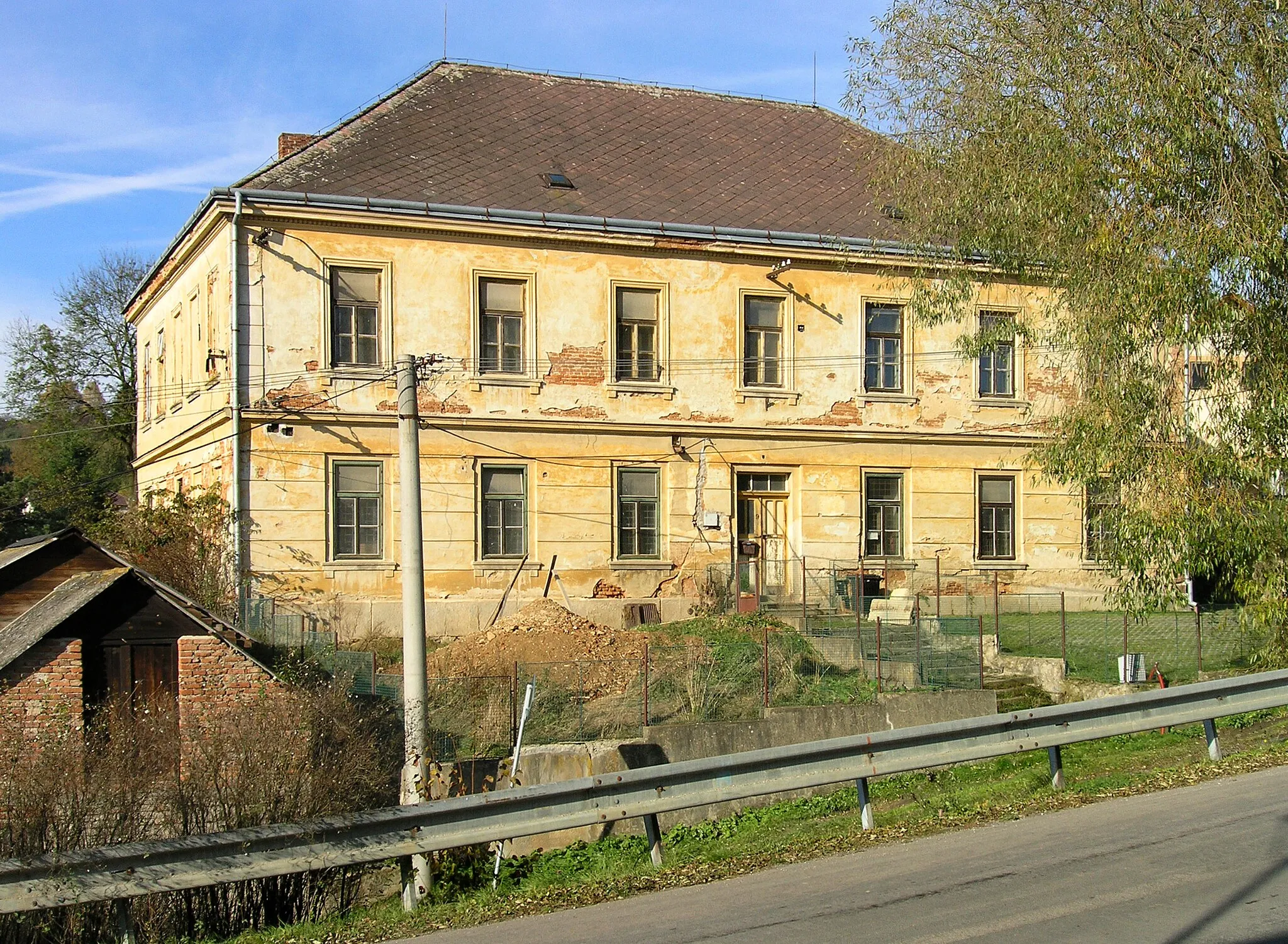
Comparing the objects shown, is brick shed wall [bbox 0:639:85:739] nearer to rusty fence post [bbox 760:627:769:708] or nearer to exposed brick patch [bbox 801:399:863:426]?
rusty fence post [bbox 760:627:769:708]

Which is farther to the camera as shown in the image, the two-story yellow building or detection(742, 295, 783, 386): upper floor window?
detection(742, 295, 783, 386): upper floor window

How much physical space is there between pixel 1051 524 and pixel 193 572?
18496 mm

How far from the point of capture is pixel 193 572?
21.9 meters

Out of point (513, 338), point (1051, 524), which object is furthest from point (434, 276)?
point (1051, 524)

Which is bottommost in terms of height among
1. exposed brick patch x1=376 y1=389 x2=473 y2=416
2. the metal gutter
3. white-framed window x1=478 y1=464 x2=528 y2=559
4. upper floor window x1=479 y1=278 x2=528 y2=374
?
white-framed window x1=478 y1=464 x2=528 y2=559

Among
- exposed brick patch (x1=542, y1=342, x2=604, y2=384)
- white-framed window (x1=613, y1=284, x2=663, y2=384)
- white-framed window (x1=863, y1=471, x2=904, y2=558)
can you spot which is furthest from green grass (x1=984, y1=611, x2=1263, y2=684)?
exposed brick patch (x1=542, y1=342, x2=604, y2=384)

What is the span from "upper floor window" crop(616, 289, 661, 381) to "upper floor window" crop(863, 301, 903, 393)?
4808 millimetres

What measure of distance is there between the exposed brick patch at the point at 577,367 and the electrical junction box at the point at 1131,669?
38.5ft

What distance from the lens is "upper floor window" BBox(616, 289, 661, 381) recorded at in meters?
25.7

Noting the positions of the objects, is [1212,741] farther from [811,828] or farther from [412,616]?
[412,616]

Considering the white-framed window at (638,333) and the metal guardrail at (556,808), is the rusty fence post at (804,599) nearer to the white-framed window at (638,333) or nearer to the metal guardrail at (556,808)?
the white-framed window at (638,333)

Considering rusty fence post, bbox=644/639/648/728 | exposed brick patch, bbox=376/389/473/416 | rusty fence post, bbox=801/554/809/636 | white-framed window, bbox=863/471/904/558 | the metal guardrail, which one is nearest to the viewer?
the metal guardrail

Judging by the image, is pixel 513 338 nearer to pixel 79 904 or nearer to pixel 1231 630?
pixel 1231 630

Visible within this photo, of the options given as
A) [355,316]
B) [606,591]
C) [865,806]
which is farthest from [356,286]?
[865,806]
